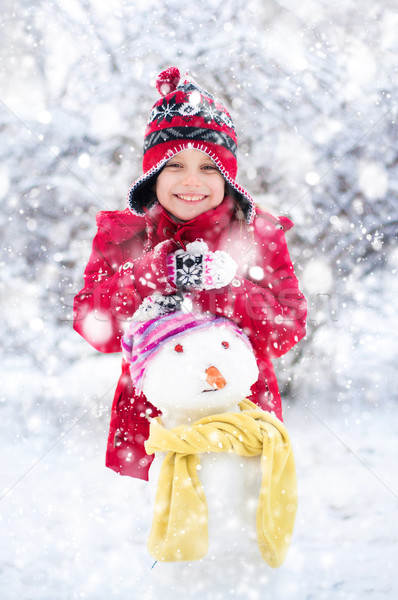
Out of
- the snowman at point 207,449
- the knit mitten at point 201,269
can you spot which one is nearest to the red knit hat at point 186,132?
the knit mitten at point 201,269

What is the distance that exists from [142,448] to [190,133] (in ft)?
3.25

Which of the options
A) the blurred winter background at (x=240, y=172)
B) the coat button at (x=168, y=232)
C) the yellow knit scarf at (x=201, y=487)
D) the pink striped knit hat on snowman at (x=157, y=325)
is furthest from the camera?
the blurred winter background at (x=240, y=172)

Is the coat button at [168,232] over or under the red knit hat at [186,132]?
under

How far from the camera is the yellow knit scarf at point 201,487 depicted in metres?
1.20

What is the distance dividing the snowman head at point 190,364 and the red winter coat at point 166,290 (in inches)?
2.7

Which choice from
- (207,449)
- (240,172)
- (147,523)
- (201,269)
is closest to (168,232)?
(201,269)

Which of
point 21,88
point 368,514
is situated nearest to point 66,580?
point 368,514

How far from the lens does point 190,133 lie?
4.60 feet

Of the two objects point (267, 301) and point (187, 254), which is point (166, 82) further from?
point (267, 301)

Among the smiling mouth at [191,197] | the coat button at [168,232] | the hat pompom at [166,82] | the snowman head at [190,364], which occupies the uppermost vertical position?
the hat pompom at [166,82]

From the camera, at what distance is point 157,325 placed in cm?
135

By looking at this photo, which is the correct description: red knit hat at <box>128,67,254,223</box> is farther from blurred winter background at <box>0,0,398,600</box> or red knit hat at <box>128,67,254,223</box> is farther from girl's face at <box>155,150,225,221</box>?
blurred winter background at <box>0,0,398,600</box>

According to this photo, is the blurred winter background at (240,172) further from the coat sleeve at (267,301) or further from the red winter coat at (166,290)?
the coat sleeve at (267,301)

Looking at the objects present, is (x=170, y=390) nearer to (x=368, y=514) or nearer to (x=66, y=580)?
(x=66, y=580)
